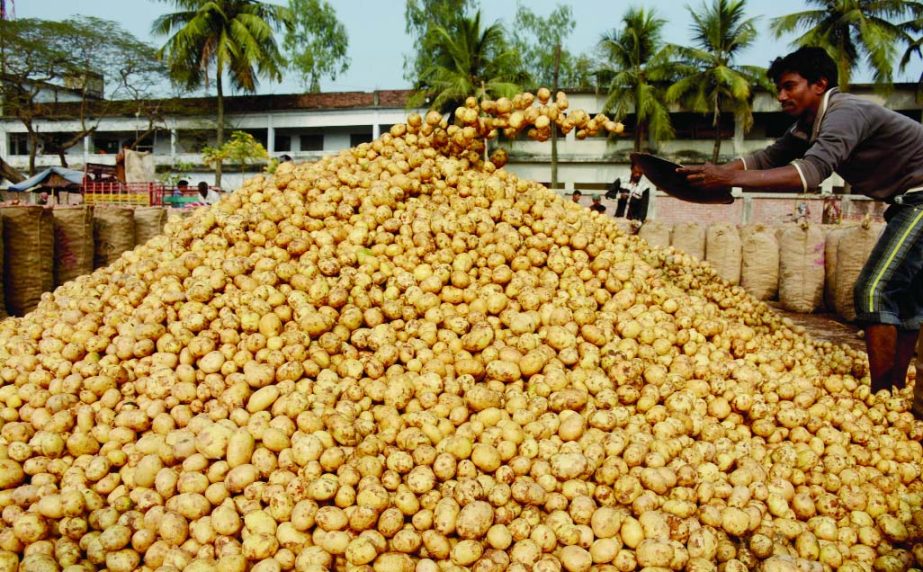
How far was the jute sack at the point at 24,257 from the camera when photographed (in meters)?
6.17

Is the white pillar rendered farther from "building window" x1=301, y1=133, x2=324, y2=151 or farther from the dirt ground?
the dirt ground

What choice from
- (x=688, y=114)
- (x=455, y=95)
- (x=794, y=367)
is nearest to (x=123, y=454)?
(x=794, y=367)

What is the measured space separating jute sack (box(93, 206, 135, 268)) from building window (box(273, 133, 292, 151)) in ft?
93.9

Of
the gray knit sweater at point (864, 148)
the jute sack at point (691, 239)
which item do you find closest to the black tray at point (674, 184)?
the gray knit sweater at point (864, 148)

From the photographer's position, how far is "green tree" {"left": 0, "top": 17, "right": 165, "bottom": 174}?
28641 millimetres

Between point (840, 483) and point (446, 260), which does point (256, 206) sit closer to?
point (446, 260)

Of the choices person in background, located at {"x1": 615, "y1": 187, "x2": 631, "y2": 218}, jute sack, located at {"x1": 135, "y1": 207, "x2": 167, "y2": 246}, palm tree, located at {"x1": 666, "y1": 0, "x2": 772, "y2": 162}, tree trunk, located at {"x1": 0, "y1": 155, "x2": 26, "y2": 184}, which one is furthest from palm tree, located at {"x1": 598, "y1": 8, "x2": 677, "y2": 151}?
tree trunk, located at {"x1": 0, "y1": 155, "x2": 26, "y2": 184}

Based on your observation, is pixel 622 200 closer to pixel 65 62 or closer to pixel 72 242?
pixel 72 242

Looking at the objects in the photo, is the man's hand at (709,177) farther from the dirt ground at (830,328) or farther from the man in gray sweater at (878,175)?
the dirt ground at (830,328)

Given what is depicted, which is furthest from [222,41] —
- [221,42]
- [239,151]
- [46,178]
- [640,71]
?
[640,71]

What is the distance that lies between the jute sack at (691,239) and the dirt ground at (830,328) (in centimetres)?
152

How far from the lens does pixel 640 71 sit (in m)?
28.0

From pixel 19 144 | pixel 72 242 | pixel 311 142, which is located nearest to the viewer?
pixel 72 242

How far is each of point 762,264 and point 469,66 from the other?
21.0 m
